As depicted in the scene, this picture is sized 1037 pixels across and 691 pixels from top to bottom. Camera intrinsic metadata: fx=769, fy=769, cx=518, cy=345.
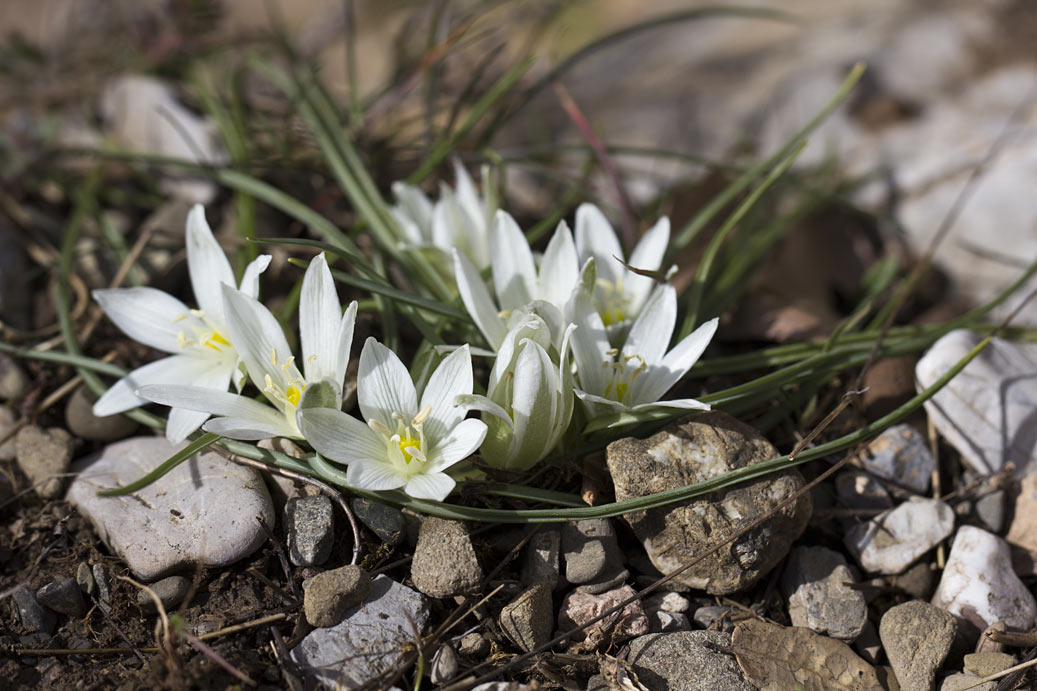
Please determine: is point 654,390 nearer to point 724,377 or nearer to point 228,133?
point 724,377

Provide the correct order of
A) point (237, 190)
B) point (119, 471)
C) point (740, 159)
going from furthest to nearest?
point (740, 159)
point (237, 190)
point (119, 471)

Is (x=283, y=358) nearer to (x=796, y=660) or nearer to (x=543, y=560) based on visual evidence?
(x=543, y=560)

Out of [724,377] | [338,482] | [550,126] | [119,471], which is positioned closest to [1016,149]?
[724,377]

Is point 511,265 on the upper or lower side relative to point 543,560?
upper

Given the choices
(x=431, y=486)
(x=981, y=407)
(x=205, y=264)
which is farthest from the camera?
(x=981, y=407)

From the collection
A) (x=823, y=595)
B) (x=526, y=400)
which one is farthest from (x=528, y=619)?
(x=823, y=595)

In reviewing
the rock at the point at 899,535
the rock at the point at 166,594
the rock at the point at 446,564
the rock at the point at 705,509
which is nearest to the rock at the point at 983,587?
the rock at the point at 899,535

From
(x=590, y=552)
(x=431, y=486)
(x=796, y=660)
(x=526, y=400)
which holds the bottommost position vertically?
(x=796, y=660)

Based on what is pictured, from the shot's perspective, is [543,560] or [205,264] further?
[205,264]
